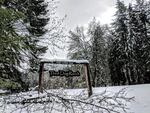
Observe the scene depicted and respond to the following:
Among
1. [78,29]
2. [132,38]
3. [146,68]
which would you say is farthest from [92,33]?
[146,68]

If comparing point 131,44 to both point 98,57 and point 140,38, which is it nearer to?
point 140,38

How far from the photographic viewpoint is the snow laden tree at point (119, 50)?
1654 inches

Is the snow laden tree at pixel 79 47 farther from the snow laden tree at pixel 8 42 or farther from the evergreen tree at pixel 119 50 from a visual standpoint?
the snow laden tree at pixel 8 42

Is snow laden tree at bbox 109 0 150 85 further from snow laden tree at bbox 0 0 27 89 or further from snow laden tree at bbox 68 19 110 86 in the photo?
snow laden tree at bbox 0 0 27 89

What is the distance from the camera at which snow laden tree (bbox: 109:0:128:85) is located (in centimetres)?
4200

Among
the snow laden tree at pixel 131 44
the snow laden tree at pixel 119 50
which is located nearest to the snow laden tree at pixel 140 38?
the snow laden tree at pixel 131 44

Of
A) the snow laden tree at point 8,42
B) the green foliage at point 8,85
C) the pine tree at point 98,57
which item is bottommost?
the green foliage at point 8,85

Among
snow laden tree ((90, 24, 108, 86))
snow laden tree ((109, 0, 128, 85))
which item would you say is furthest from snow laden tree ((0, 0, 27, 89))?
snow laden tree ((90, 24, 108, 86))

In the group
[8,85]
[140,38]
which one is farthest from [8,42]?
[140,38]

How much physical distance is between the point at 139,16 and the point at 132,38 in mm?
3609

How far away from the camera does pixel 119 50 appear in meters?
42.3

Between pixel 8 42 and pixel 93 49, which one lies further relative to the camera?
pixel 93 49

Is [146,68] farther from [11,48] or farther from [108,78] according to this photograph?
[11,48]

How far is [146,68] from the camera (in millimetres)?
39969
